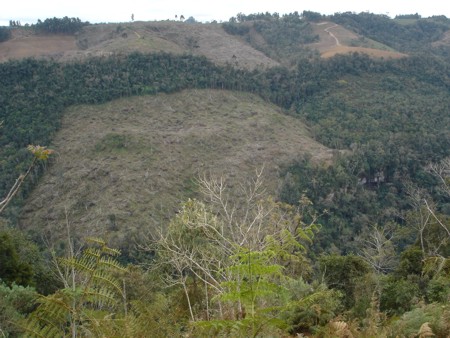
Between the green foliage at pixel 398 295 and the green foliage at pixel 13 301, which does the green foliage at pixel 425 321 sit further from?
the green foliage at pixel 398 295

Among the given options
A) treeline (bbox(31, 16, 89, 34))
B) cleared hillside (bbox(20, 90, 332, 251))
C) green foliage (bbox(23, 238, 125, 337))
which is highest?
treeline (bbox(31, 16, 89, 34))

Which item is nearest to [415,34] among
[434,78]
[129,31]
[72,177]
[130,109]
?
[434,78]

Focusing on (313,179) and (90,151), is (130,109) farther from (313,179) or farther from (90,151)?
(313,179)

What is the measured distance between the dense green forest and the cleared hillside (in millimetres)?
1966

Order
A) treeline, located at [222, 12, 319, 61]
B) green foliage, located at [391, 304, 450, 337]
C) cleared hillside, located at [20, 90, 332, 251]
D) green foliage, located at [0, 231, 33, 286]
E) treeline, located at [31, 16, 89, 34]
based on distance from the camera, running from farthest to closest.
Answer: treeline, located at [222, 12, 319, 61] → treeline, located at [31, 16, 89, 34] → cleared hillside, located at [20, 90, 332, 251] → green foliage, located at [0, 231, 33, 286] → green foliage, located at [391, 304, 450, 337]

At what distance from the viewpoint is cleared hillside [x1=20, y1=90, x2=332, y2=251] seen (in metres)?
34.9

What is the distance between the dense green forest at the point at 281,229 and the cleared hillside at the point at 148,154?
6.45 feet

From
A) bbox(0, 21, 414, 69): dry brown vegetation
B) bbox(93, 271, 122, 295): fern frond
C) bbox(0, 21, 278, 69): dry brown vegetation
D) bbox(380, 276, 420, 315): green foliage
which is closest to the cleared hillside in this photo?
bbox(0, 21, 414, 69): dry brown vegetation

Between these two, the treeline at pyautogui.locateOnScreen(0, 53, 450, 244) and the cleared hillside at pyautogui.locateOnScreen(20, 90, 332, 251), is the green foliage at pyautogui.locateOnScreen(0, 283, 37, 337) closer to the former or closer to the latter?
the cleared hillside at pyautogui.locateOnScreen(20, 90, 332, 251)

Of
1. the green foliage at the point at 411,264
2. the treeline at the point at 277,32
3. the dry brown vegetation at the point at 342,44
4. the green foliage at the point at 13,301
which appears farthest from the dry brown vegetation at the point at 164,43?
the green foliage at the point at 13,301

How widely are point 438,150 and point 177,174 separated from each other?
85.4 ft

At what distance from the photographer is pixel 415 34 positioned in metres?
102

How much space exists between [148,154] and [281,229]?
32041mm

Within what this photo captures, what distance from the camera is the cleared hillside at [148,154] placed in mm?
34938
